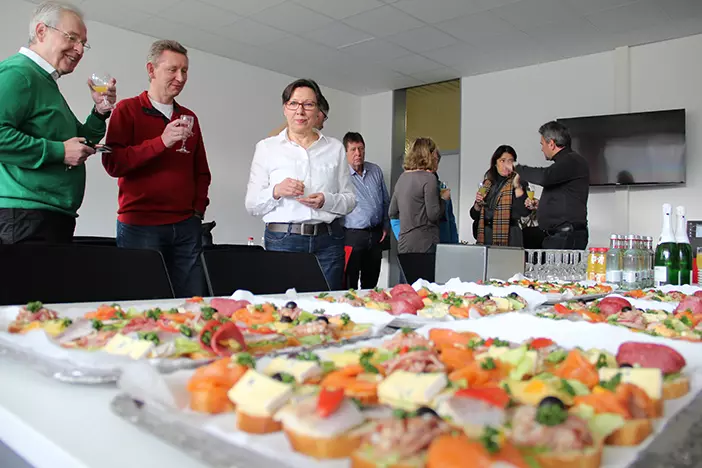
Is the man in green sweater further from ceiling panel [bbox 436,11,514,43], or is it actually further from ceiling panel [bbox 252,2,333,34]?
ceiling panel [bbox 436,11,514,43]

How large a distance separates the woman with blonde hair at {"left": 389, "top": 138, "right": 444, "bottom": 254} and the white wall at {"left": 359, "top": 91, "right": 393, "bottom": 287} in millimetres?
3795

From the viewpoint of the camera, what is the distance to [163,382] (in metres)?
0.50

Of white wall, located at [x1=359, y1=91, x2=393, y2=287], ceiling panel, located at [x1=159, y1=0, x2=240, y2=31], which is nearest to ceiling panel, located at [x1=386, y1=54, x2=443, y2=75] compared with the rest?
white wall, located at [x1=359, y1=91, x2=393, y2=287]

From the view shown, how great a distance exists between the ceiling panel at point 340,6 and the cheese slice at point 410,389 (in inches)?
173

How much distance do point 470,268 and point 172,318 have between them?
1.67m

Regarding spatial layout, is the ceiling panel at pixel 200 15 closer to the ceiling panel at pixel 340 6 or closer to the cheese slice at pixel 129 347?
the ceiling panel at pixel 340 6

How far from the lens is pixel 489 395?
0.48m

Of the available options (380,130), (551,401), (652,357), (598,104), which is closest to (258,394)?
(551,401)

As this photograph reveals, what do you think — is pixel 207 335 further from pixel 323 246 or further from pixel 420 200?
pixel 420 200

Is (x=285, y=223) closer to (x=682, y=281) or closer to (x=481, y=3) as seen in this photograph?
(x=682, y=281)

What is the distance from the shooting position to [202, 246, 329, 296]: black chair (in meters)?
1.66

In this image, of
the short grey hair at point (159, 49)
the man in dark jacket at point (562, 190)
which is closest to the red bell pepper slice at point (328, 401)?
the short grey hair at point (159, 49)

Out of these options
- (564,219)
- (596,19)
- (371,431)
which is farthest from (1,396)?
(596,19)

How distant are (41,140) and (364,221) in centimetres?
259
